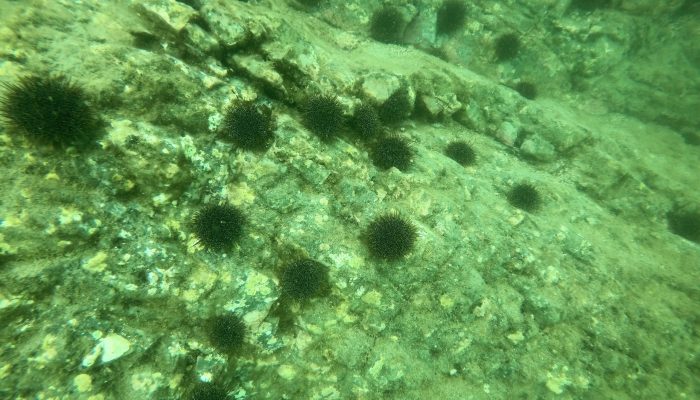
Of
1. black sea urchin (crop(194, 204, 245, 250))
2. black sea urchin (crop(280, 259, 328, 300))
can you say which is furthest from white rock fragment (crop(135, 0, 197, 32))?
black sea urchin (crop(280, 259, 328, 300))

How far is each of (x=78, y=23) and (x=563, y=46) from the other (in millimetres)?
14702

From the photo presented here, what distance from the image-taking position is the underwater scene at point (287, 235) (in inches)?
163

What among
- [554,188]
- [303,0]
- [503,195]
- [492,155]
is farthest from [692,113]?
[303,0]

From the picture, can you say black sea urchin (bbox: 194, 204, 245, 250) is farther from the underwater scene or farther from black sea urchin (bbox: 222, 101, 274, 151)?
black sea urchin (bbox: 222, 101, 274, 151)

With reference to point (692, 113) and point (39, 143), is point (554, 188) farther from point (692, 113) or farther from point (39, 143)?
point (39, 143)

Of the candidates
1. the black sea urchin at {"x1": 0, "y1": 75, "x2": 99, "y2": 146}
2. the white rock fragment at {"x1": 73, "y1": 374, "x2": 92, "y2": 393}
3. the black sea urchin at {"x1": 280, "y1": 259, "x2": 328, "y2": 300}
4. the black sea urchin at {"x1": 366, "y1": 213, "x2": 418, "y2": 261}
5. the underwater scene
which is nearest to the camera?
the black sea urchin at {"x1": 0, "y1": 75, "x2": 99, "y2": 146}

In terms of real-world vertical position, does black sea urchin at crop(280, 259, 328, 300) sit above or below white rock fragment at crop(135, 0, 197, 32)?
below

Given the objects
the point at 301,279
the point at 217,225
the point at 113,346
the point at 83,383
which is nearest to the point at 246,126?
the point at 217,225

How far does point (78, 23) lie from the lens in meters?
5.16

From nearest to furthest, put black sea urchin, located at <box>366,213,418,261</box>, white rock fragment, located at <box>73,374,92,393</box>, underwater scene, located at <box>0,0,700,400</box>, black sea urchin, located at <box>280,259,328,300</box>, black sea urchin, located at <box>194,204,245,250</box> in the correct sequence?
white rock fragment, located at <box>73,374,92,393</box> < underwater scene, located at <box>0,0,700,400</box> < black sea urchin, located at <box>194,204,245,250</box> < black sea urchin, located at <box>280,259,328,300</box> < black sea urchin, located at <box>366,213,418,261</box>

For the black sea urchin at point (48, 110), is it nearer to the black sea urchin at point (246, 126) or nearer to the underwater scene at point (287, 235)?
the underwater scene at point (287, 235)

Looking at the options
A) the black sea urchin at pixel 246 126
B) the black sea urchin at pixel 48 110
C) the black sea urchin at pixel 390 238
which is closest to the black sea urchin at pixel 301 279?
the black sea urchin at pixel 390 238

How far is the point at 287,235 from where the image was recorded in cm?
559

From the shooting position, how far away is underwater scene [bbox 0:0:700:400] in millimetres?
4137
